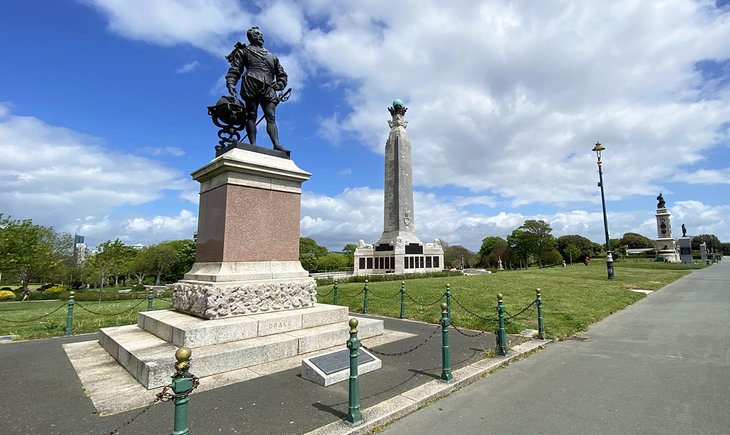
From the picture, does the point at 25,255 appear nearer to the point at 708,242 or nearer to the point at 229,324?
the point at 229,324

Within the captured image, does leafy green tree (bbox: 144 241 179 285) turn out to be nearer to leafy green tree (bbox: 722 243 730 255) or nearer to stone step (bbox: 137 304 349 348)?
stone step (bbox: 137 304 349 348)

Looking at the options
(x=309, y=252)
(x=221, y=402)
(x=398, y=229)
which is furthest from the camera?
(x=309, y=252)

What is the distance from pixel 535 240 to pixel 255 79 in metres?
63.6

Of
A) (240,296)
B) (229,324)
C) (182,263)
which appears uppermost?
(182,263)

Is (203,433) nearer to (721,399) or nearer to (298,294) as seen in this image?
(298,294)

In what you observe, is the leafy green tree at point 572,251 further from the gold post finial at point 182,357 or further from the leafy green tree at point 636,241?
the gold post finial at point 182,357

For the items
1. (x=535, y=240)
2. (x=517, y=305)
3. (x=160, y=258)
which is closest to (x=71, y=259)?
(x=160, y=258)

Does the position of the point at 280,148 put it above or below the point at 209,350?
above

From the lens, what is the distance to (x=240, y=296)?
23.9 ft

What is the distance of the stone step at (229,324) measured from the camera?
627cm

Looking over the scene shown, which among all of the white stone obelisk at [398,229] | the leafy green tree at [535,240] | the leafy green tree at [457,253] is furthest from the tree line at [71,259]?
the leafy green tree at [457,253]

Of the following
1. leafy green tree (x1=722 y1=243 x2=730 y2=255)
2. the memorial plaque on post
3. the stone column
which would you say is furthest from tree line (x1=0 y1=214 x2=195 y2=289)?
leafy green tree (x1=722 y1=243 x2=730 y2=255)

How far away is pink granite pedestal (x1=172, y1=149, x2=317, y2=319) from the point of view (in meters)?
7.36

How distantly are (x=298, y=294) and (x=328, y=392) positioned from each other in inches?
130
